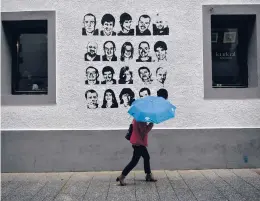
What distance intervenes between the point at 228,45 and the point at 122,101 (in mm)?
2993

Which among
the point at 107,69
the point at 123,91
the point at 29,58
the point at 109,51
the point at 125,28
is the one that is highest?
the point at 125,28

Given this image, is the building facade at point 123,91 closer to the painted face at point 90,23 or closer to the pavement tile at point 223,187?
the painted face at point 90,23

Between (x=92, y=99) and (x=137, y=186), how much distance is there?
2435 millimetres

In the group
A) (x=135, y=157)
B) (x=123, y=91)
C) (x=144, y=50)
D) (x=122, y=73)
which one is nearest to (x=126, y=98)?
(x=123, y=91)

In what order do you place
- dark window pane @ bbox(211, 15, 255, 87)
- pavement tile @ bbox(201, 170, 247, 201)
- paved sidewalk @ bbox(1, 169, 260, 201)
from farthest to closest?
dark window pane @ bbox(211, 15, 255, 87), paved sidewalk @ bbox(1, 169, 260, 201), pavement tile @ bbox(201, 170, 247, 201)

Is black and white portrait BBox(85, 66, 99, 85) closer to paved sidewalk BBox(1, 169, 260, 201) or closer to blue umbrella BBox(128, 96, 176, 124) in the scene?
blue umbrella BBox(128, 96, 176, 124)

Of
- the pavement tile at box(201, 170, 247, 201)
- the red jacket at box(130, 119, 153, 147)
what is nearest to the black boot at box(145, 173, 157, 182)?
the red jacket at box(130, 119, 153, 147)

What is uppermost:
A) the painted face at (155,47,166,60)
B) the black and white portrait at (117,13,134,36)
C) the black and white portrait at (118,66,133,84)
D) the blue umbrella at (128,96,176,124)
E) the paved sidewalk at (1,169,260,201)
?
the black and white portrait at (117,13,134,36)

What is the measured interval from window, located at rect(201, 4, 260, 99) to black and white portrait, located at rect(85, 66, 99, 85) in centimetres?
254

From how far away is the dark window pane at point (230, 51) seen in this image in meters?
9.27

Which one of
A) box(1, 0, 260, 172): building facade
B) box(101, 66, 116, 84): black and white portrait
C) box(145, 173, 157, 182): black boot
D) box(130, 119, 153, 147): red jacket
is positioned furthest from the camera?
box(101, 66, 116, 84): black and white portrait

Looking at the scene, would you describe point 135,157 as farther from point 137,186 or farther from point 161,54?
point 161,54

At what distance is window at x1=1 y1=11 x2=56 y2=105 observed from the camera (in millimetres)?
8922

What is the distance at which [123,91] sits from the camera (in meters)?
8.83
